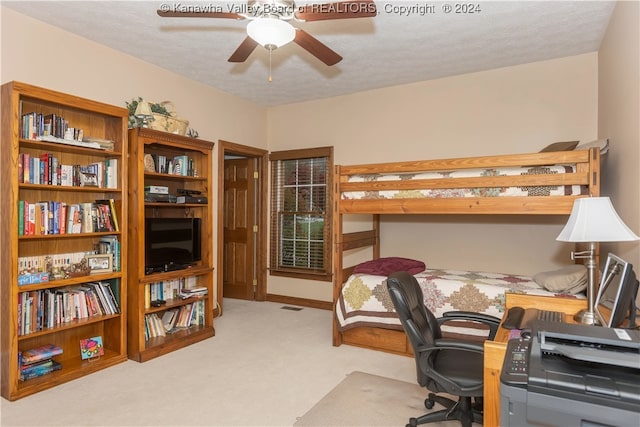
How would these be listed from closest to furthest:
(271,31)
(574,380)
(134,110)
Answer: (574,380), (271,31), (134,110)

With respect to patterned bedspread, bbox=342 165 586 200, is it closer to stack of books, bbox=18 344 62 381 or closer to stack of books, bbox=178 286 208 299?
stack of books, bbox=178 286 208 299

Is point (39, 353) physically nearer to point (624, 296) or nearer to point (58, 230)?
point (58, 230)

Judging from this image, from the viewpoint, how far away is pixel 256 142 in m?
5.27

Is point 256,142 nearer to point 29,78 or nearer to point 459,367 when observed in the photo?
point 29,78

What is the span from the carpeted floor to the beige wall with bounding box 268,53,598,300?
1.85 metres

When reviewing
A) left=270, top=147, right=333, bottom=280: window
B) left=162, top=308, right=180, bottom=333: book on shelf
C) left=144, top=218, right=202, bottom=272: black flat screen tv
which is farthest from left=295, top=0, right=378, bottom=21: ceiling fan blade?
left=162, top=308, right=180, bottom=333: book on shelf

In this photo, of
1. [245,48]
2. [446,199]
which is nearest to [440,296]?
[446,199]

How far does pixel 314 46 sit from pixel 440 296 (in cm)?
218

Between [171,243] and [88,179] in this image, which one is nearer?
[88,179]

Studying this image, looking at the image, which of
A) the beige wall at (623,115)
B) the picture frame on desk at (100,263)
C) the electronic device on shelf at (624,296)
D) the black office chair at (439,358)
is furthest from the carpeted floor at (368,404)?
the picture frame on desk at (100,263)

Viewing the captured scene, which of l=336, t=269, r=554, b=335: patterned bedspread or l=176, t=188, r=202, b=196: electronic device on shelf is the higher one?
l=176, t=188, r=202, b=196: electronic device on shelf

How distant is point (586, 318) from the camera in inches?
75.1

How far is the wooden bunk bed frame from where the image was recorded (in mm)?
2619

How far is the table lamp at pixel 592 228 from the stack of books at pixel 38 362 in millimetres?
3445
